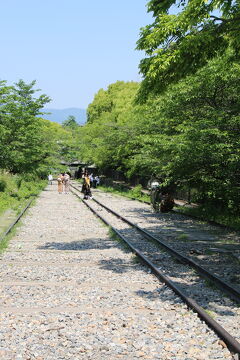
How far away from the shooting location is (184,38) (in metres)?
8.96

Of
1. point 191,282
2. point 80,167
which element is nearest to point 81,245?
point 191,282

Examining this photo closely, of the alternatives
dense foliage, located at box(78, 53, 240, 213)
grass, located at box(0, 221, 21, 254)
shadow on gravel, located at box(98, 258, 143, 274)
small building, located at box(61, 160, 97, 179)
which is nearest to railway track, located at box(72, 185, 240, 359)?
shadow on gravel, located at box(98, 258, 143, 274)

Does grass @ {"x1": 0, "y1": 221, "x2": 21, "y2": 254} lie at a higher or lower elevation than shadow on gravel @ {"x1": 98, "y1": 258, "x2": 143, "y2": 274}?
higher

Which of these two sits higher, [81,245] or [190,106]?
[190,106]

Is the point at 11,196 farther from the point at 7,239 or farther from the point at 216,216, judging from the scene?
the point at 7,239

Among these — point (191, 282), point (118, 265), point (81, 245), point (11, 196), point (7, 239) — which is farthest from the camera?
point (11, 196)

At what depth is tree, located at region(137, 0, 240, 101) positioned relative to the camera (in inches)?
335

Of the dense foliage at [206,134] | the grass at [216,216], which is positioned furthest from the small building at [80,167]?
the dense foliage at [206,134]

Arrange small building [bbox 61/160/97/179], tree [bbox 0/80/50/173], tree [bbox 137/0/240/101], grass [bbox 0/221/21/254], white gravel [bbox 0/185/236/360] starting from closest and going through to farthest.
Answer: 1. white gravel [bbox 0/185/236/360]
2. tree [bbox 137/0/240/101]
3. grass [bbox 0/221/21/254]
4. tree [bbox 0/80/50/173]
5. small building [bbox 61/160/97/179]

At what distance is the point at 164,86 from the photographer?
407 inches

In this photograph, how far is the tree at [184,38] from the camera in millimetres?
8516

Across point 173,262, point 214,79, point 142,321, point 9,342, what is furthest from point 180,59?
point 214,79

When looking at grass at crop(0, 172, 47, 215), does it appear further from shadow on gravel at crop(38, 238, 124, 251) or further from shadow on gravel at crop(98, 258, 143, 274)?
shadow on gravel at crop(98, 258, 143, 274)

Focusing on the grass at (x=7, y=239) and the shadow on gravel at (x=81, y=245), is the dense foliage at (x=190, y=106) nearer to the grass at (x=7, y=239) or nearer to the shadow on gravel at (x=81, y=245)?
the shadow on gravel at (x=81, y=245)
